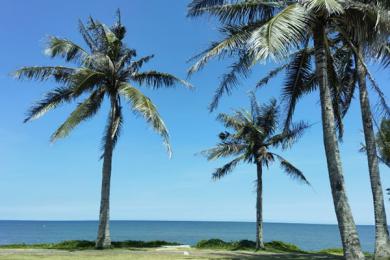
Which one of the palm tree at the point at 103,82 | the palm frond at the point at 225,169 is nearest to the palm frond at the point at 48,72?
the palm tree at the point at 103,82

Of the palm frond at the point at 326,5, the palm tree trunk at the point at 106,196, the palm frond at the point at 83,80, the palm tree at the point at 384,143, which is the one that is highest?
the palm frond at the point at 83,80

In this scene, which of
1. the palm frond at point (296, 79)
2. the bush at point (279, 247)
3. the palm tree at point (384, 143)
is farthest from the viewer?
the bush at point (279, 247)

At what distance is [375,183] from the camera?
16500 mm

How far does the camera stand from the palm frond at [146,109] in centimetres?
1864

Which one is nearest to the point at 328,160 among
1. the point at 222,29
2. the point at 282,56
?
the point at 282,56

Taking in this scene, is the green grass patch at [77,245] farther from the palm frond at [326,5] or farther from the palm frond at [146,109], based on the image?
the palm frond at [326,5]

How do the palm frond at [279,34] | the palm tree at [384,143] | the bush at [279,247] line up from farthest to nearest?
the bush at [279,247] < the palm tree at [384,143] < the palm frond at [279,34]

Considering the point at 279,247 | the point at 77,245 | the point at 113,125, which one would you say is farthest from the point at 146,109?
the point at 279,247

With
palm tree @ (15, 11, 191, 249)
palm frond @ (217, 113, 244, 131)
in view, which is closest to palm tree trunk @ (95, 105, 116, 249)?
palm tree @ (15, 11, 191, 249)

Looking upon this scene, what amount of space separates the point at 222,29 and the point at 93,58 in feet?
26.8

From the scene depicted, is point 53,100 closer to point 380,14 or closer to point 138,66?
point 138,66

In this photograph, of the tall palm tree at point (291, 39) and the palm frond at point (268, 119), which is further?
the palm frond at point (268, 119)

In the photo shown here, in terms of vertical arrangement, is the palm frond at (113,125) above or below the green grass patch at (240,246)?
above

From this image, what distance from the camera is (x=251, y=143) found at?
25062 millimetres
